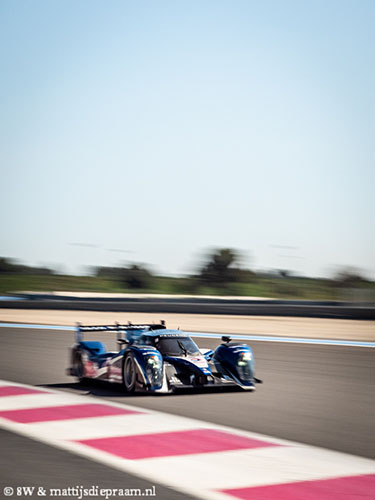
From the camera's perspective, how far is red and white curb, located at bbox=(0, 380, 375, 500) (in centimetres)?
512

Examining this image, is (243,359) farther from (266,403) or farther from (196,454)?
(196,454)

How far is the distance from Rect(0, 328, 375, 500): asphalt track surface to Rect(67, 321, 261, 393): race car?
0.16m

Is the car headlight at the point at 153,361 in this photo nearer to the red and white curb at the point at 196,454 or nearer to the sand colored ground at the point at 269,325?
the red and white curb at the point at 196,454

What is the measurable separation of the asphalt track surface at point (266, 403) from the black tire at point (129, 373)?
0.18 metres

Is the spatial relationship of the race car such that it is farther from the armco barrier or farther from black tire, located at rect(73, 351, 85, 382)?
the armco barrier

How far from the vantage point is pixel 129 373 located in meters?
9.61

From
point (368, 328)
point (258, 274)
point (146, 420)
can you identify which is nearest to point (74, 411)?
point (146, 420)

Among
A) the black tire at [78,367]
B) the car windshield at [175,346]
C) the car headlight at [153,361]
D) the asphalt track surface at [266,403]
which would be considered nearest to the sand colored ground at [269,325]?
the asphalt track surface at [266,403]

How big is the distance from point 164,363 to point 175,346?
0.34 meters

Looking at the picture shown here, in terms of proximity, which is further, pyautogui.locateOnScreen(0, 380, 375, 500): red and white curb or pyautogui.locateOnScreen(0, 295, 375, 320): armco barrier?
pyautogui.locateOnScreen(0, 295, 375, 320): armco barrier

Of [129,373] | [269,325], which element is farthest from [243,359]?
[269,325]

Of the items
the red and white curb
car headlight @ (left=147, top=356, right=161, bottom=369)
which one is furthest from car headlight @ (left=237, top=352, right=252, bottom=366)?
the red and white curb

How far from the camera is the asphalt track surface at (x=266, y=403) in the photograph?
5.61m

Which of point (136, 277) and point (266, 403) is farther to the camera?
point (136, 277)
